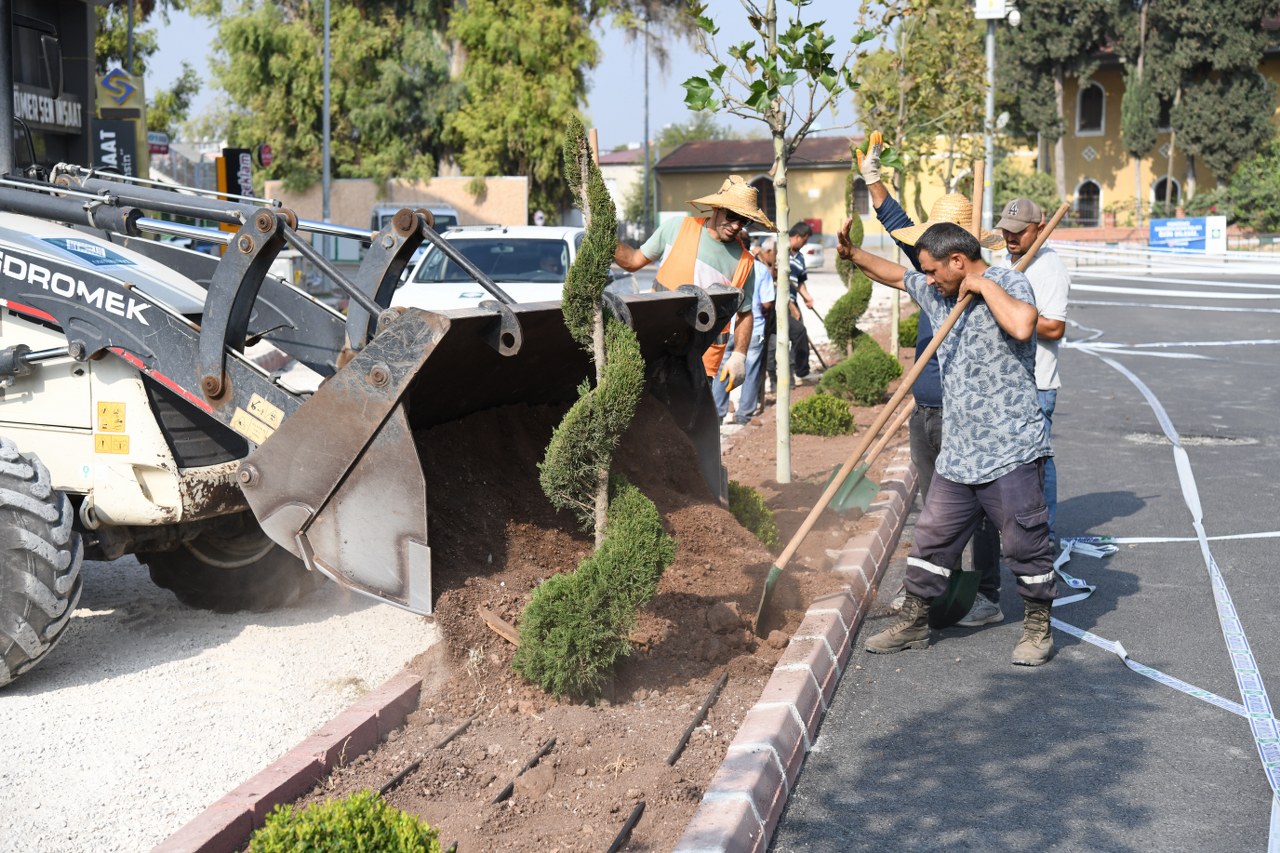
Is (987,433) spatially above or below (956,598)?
above

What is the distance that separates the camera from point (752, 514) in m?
6.61

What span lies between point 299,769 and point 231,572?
90.5 inches

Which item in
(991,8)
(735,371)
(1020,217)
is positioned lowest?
(735,371)

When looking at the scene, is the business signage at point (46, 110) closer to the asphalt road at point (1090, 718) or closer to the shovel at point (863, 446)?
the shovel at point (863, 446)

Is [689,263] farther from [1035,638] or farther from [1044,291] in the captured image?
[1035,638]

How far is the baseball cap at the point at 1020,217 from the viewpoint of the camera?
21.5 ft

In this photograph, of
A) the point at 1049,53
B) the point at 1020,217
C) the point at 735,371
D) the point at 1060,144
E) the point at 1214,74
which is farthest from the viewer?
the point at 1060,144

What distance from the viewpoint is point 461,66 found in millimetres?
43562

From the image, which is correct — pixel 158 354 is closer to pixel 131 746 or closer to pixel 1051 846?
pixel 131 746

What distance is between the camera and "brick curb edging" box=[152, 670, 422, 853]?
12.3ft

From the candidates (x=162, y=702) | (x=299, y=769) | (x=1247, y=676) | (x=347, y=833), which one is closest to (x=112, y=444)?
(x=162, y=702)

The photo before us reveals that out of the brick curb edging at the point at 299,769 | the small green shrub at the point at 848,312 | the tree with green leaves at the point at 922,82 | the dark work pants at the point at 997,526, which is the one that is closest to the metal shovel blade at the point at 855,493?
the dark work pants at the point at 997,526

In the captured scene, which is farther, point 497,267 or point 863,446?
point 497,267

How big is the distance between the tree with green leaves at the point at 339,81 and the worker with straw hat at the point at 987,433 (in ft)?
127
